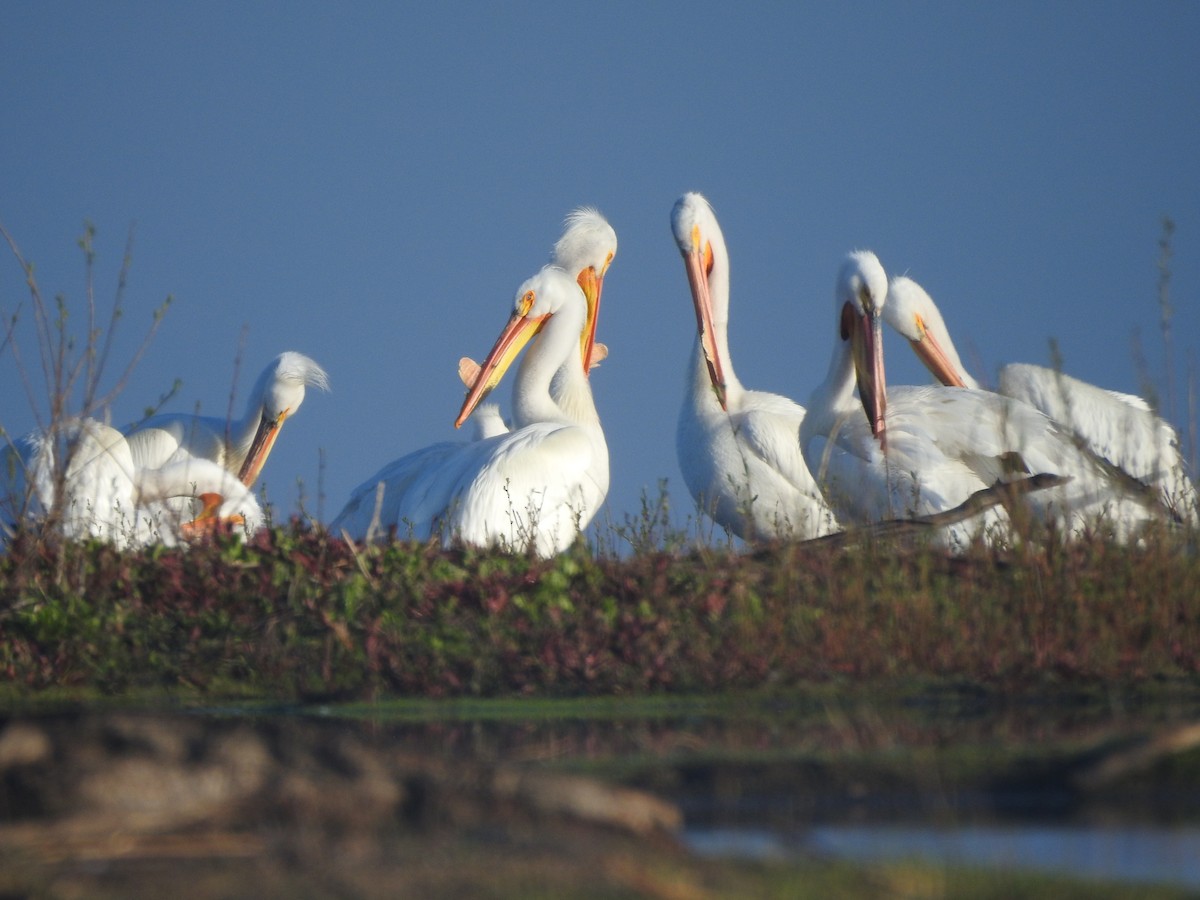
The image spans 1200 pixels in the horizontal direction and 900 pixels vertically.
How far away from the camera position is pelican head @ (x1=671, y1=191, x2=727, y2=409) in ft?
41.7

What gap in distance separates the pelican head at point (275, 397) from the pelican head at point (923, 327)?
6604mm

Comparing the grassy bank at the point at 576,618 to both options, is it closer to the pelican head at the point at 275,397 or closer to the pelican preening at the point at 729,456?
the pelican preening at the point at 729,456

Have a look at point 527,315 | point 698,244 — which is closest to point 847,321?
point 698,244

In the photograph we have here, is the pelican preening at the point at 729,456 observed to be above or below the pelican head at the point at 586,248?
below

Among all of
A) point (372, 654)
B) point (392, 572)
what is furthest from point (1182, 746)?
point (392, 572)

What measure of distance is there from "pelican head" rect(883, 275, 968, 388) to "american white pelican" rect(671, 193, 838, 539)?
1314 mm

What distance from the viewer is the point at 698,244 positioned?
12906mm

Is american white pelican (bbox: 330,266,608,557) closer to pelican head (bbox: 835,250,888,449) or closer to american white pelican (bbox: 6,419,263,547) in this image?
american white pelican (bbox: 6,419,263,547)

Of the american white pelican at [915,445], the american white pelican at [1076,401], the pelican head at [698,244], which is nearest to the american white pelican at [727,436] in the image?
the pelican head at [698,244]

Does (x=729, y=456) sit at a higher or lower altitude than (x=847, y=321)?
lower

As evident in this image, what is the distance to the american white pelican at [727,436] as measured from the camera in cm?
1047

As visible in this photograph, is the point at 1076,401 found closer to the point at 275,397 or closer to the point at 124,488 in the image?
the point at 124,488

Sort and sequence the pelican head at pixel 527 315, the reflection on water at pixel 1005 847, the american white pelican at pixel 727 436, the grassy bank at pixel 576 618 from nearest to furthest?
the reflection on water at pixel 1005 847
the grassy bank at pixel 576 618
the american white pelican at pixel 727 436
the pelican head at pixel 527 315

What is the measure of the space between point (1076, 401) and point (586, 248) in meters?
5.34
